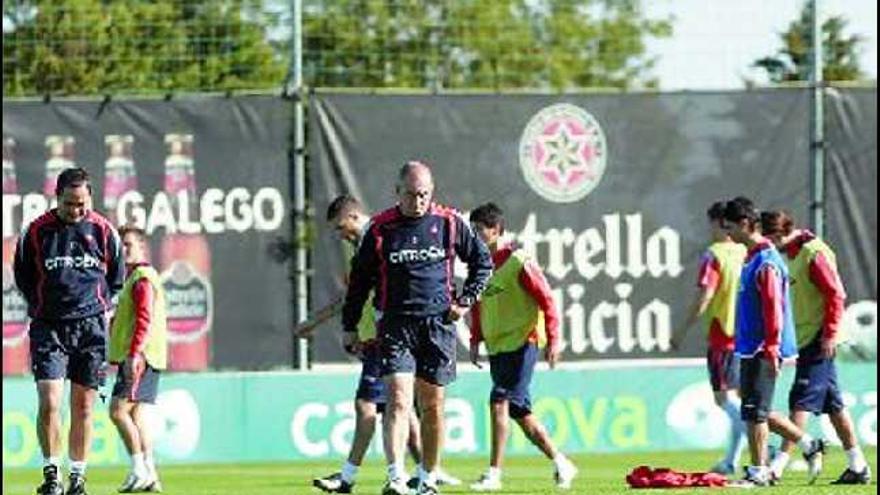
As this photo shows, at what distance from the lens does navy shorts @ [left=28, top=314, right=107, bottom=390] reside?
61.1 feet

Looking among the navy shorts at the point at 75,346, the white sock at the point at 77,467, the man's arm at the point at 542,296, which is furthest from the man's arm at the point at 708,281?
the white sock at the point at 77,467

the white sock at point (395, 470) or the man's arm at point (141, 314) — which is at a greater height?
the man's arm at point (141, 314)

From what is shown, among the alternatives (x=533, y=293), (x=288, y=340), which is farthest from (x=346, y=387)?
(x=533, y=293)

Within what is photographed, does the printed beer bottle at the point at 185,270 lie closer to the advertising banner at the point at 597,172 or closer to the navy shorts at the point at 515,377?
the advertising banner at the point at 597,172

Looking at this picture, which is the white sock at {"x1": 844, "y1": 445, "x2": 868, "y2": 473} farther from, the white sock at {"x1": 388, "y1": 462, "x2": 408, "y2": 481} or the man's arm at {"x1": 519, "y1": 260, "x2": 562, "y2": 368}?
the white sock at {"x1": 388, "y1": 462, "x2": 408, "y2": 481}

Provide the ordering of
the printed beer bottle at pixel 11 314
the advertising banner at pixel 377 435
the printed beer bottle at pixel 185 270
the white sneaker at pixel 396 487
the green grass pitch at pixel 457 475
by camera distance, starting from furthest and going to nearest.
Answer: the printed beer bottle at pixel 185 270, the printed beer bottle at pixel 11 314, the advertising banner at pixel 377 435, the green grass pitch at pixel 457 475, the white sneaker at pixel 396 487

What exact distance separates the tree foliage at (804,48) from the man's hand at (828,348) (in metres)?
9.10

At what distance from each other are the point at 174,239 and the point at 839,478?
9.32 meters

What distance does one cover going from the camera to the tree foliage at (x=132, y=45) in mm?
29391

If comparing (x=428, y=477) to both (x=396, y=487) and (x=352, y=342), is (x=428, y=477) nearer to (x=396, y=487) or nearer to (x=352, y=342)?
(x=396, y=487)

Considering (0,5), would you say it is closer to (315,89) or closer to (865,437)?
(315,89)

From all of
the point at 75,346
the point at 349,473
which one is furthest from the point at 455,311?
the point at 75,346

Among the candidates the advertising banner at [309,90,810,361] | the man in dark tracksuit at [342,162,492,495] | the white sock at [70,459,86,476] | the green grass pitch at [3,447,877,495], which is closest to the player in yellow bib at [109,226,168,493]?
the green grass pitch at [3,447,877,495]

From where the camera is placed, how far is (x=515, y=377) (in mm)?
20859
